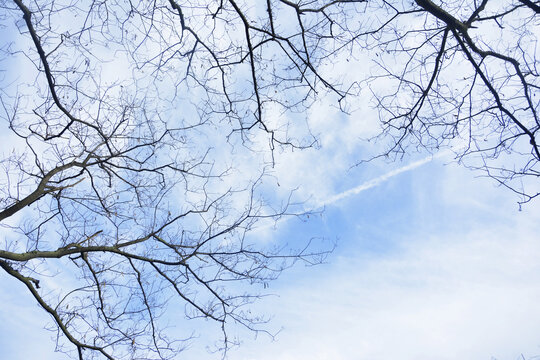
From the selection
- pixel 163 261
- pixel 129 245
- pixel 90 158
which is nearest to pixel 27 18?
pixel 90 158

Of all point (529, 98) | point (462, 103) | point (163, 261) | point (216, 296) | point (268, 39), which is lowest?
point (216, 296)

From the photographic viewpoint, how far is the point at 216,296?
548 cm

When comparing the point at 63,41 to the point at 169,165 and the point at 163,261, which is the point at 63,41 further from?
the point at 163,261

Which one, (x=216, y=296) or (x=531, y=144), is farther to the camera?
(x=216, y=296)

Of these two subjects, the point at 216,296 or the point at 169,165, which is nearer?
the point at 216,296

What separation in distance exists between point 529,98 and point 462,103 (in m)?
0.71

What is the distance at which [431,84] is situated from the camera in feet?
15.7

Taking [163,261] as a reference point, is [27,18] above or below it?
above

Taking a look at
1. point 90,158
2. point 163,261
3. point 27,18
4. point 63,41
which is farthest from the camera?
point 90,158

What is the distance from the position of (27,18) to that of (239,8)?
7.95 feet

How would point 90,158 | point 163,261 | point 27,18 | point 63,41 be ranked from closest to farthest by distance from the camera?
1. point 27,18
2. point 63,41
3. point 163,261
4. point 90,158

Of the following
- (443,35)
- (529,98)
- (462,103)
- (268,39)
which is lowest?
(529,98)

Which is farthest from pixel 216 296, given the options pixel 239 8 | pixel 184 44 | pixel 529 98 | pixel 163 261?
pixel 529 98

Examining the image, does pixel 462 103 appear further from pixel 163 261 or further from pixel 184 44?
pixel 163 261
